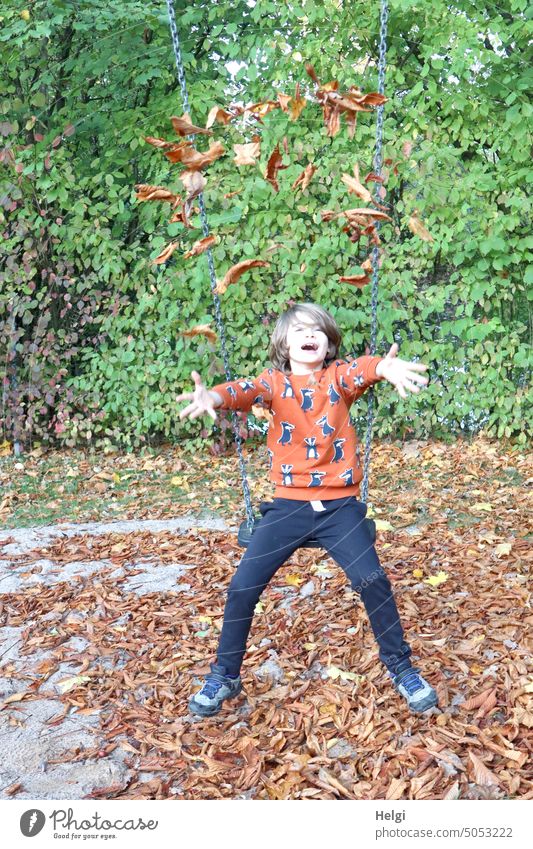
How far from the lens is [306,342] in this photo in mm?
2615

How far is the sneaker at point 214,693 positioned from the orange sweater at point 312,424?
2.19 feet

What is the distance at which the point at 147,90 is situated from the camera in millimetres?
6465

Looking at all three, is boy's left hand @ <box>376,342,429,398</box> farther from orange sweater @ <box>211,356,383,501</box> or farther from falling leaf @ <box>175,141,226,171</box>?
falling leaf @ <box>175,141,226,171</box>

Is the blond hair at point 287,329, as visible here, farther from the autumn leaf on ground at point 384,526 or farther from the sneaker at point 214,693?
the autumn leaf on ground at point 384,526

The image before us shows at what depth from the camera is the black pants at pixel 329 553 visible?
247cm

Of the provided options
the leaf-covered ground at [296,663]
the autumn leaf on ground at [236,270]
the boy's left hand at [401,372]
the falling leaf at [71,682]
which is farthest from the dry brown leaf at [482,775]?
the autumn leaf on ground at [236,270]

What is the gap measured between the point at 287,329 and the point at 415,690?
1287 mm

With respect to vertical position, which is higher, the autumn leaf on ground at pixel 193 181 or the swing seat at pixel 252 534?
the autumn leaf on ground at pixel 193 181

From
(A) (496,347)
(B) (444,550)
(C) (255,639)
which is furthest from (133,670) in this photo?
(A) (496,347)

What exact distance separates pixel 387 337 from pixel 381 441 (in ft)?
3.56

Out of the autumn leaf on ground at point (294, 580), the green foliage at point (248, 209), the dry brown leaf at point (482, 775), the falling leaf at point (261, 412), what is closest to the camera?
the dry brown leaf at point (482, 775)

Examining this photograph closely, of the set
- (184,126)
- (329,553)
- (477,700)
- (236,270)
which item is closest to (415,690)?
(477,700)

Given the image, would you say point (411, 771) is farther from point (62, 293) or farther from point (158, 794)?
point (62, 293)

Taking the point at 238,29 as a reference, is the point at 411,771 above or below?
below
